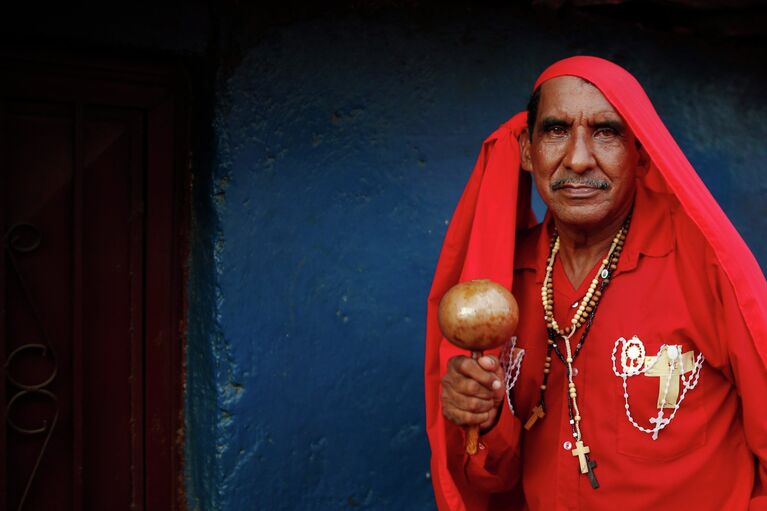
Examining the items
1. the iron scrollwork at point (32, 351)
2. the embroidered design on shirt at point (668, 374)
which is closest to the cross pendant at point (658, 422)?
the embroidered design on shirt at point (668, 374)

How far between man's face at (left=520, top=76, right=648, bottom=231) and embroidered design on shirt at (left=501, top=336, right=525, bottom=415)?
1.28 ft

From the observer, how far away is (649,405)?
78.8 inches

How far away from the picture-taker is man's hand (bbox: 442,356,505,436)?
73.9 inches

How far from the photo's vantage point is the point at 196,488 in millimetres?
2812

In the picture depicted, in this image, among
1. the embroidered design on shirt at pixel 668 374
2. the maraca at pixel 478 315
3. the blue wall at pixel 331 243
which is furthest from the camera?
the blue wall at pixel 331 243

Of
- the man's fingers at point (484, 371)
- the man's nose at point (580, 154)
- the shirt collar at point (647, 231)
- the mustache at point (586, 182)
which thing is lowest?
the man's fingers at point (484, 371)

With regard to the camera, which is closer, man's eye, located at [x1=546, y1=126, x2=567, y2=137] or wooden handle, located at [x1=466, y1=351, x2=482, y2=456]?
wooden handle, located at [x1=466, y1=351, x2=482, y2=456]

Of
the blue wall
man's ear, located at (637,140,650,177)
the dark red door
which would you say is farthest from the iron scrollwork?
man's ear, located at (637,140,650,177)

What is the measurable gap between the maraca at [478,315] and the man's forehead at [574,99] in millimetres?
610

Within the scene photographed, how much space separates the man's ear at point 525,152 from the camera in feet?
7.63

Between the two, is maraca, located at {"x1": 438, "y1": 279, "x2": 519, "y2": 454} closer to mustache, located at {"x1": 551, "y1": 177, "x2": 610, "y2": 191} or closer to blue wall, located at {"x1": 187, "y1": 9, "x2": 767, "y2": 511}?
mustache, located at {"x1": 551, "y1": 177, "x2": 610, "y2": 191}

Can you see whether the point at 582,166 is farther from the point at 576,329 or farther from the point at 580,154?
the point at 576,329

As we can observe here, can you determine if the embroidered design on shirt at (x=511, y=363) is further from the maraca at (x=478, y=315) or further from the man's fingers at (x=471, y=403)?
Answer: the maraca at (x=478, y=315)

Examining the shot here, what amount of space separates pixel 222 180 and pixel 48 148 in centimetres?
58
